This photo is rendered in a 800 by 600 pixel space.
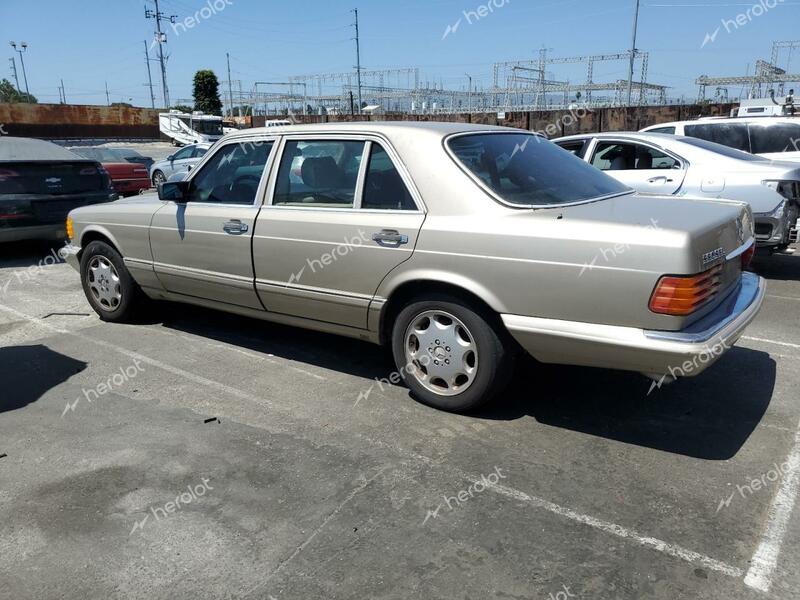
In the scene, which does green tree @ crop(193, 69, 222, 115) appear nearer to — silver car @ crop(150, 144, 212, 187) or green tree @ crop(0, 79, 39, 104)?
silver car @ crop(150, 144, 212, 187)

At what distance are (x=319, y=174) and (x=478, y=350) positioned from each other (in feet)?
5.53

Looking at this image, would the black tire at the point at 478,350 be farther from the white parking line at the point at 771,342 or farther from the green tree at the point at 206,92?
the green tree at the point at 206,92

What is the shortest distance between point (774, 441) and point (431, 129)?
2694mm

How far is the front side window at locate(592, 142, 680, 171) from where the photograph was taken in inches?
303

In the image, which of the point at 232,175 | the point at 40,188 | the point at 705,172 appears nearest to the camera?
the point at 232,175

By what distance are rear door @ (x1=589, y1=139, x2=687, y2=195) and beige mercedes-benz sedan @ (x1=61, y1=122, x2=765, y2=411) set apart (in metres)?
3.45

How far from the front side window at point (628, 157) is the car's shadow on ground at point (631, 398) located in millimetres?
3490

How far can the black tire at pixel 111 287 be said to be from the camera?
18.8 feet

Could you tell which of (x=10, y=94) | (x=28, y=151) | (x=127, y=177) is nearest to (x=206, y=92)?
(x=127, y=177)

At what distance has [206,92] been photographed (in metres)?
60.6

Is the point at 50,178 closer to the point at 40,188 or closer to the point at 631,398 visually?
the point at 40,188

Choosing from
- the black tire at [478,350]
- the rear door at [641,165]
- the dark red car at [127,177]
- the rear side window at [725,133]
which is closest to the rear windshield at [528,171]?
the black tire at [478,350]

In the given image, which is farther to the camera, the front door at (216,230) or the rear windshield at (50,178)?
the rear windshield at (50,178)

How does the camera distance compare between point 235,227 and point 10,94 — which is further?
point 10,94
